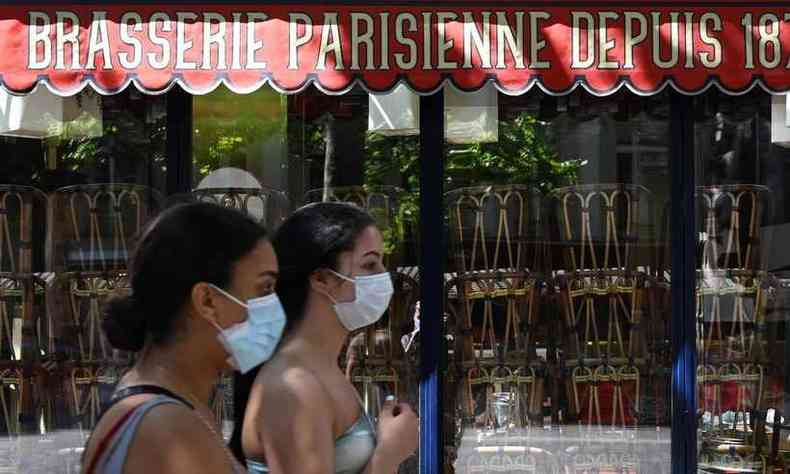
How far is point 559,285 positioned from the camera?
6.45 meters

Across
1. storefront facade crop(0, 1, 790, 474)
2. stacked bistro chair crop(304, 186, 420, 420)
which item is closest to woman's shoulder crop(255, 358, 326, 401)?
storefront facade crop(0, 1, 790, 474)

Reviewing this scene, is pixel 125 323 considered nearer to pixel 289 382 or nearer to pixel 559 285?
pixel 289 382

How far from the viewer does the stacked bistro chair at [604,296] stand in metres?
6.39

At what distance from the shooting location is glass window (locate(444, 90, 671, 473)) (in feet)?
20.8

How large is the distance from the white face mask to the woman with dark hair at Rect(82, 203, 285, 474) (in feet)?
2.25

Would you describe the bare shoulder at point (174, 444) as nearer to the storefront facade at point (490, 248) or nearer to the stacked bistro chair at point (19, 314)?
the storefront facade at point (490, 248)

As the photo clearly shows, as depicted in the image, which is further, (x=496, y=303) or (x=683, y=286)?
(x=496, y=303)

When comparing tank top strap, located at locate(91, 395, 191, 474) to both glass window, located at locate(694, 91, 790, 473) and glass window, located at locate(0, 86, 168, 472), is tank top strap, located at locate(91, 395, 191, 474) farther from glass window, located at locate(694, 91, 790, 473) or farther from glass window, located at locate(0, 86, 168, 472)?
glass window, located at locate(694, 91, 790, 473)

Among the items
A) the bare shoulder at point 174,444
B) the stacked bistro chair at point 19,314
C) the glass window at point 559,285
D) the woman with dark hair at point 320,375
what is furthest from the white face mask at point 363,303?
the stacked bistro chair at point 19,314

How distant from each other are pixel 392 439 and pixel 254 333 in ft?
1.84

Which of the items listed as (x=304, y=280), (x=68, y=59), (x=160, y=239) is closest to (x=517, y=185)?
(x=68, y=59)

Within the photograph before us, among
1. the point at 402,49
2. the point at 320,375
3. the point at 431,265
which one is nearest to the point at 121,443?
the point at 320,375

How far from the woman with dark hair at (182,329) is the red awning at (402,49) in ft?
11.0

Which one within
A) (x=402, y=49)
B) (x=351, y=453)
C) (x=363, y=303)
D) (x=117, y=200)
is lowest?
(x=351, y=453)
